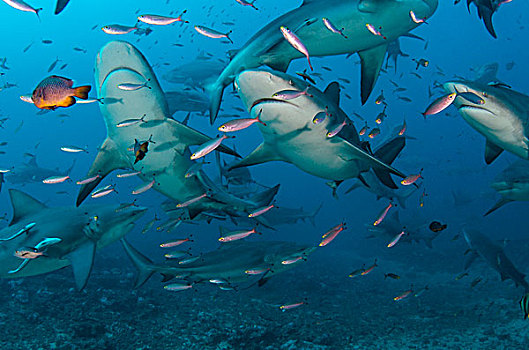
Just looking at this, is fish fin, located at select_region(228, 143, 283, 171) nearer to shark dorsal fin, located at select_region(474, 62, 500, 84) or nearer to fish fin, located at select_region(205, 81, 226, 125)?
fish fin, located at select_region(205, 81, 226, 125)

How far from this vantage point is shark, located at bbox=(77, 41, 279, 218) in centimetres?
301

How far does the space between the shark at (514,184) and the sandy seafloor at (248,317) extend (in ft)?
10.2

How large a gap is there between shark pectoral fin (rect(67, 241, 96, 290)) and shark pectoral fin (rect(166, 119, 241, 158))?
215 centimetres

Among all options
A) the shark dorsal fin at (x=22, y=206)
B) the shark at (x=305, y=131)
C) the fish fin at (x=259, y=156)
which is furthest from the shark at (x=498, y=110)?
the shark dorsal fin at (x=22, y=206)

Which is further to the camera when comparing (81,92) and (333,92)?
(333,92)

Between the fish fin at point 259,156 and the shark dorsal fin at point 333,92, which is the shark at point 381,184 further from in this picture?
the fish fin at point 259,156

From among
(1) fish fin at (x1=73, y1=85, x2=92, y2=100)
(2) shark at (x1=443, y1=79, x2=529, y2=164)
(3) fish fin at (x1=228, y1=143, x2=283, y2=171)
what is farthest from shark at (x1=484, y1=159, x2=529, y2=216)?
(1) fish fin at (x1=73, y1=85, x2=92, y2=100)

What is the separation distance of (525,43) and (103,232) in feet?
381

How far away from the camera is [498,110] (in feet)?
9.28

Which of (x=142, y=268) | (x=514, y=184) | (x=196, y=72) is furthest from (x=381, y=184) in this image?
(x=196, y=72)

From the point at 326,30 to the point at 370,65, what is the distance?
1386 mm

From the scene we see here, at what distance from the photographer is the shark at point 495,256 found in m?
5.75

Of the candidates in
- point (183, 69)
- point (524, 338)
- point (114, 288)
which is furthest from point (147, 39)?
point (524, 338)

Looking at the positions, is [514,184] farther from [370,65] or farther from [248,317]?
[248,317]
